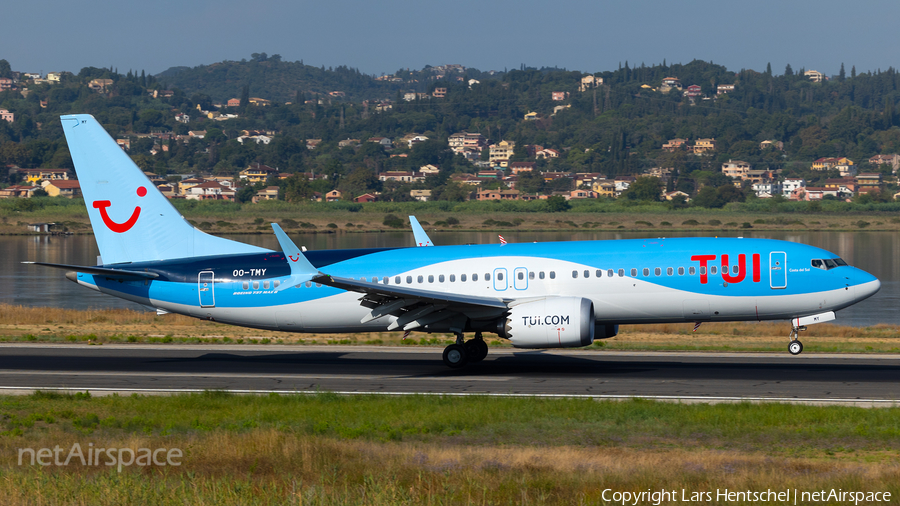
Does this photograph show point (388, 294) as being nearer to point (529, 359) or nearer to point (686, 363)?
point (529, 359)

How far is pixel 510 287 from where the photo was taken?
29.9 meters

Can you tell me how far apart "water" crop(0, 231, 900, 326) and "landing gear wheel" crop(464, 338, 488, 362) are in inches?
1154

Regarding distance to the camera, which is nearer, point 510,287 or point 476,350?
point 510,287

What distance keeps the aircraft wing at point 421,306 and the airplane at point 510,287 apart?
0.16 feet

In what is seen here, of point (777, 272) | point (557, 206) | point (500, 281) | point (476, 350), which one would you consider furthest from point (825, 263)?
point (557, 206)

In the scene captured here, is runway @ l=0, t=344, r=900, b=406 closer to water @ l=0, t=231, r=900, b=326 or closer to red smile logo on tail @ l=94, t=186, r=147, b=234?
red smile logo on tail @ l=94, t=186, r=147, b=234

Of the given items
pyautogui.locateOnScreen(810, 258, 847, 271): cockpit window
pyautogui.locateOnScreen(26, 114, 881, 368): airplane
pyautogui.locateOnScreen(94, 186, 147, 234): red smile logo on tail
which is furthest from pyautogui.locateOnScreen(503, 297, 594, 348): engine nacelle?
pyautogui.locateOnScreen(94, 186, 147, 234): red smile logo on tail

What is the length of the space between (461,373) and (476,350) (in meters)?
1.81

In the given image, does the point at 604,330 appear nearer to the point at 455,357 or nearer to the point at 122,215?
the point at 455,357

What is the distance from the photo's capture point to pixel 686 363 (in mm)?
31062

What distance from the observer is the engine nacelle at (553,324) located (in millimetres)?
27547

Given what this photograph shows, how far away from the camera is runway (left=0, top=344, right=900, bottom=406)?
2525cm

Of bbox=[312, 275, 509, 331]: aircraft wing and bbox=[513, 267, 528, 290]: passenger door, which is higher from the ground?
bbox=[513, 267, 528, 290]: passenger door

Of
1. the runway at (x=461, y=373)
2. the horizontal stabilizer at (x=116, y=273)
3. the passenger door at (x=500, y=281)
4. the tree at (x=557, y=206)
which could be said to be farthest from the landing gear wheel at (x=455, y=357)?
the tree at (x=557, y=206)
